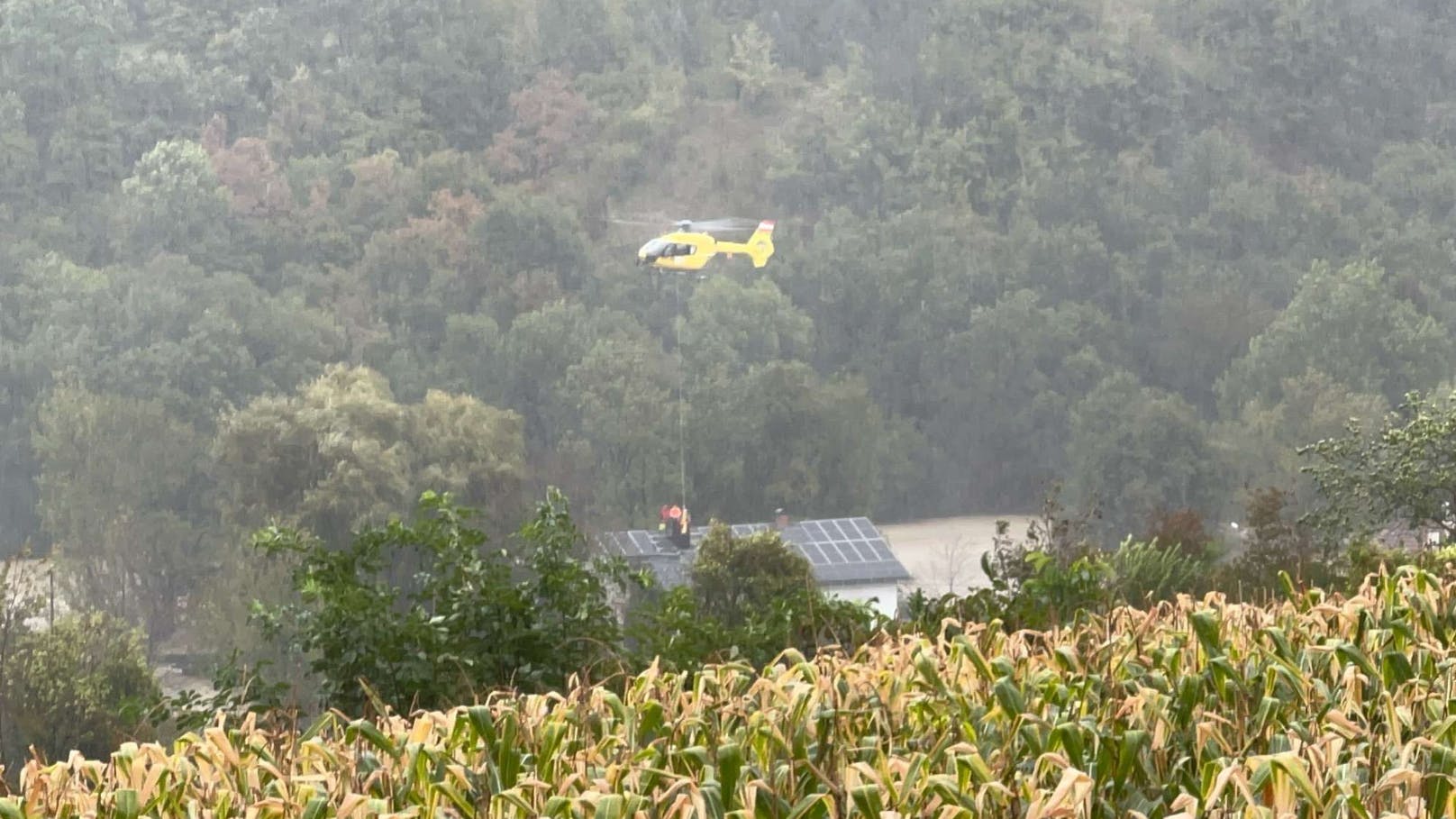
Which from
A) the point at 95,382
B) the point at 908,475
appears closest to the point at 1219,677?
the point at 908,475

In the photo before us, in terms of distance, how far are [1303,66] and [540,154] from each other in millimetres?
7615

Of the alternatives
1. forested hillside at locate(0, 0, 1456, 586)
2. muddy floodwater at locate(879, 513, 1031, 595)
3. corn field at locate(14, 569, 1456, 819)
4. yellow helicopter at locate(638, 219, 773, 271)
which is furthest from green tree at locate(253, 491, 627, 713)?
yellow helicopter at locate(638, 219, 773, 271)

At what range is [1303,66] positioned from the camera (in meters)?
16.5

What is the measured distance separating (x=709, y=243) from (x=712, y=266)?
0.99 feet

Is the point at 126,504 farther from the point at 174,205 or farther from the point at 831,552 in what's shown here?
the point at 831,552

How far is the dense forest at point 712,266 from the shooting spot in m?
13.9

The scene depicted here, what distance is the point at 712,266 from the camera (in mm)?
16156

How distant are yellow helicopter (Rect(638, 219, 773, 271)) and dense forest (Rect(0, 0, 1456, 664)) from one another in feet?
0.59

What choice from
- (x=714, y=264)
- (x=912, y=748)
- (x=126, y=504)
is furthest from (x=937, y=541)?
(x=912, y=748)

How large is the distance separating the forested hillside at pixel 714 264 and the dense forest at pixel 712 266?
0.14ft

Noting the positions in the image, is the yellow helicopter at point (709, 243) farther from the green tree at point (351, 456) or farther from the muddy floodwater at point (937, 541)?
the muddy floodwater at point (937, 541)

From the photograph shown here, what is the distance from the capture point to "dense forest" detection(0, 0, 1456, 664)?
13867 mm

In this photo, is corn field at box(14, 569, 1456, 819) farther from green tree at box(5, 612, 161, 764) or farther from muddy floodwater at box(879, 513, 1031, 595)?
muddy floodwater at box(879, 513, 1031, 595)

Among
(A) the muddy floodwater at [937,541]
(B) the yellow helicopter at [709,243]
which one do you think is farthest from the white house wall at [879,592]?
(B) the yellow helicopter at [709,243]
